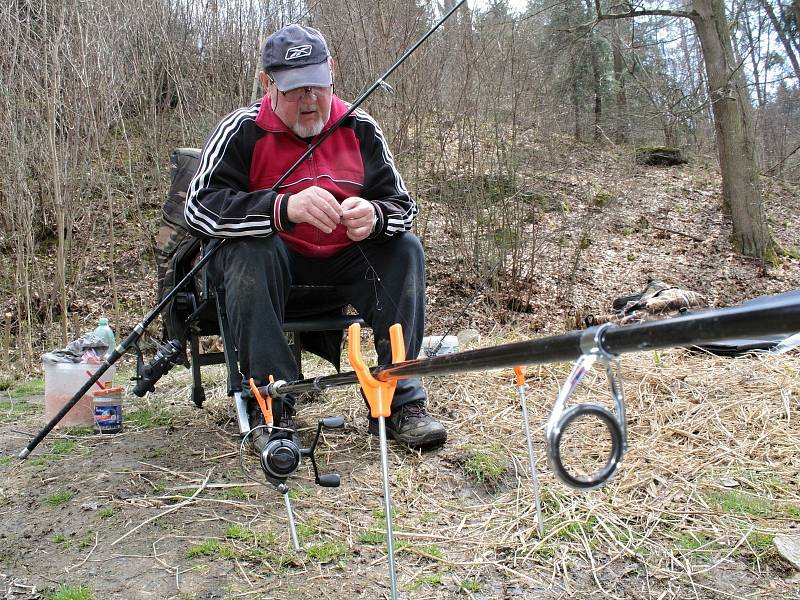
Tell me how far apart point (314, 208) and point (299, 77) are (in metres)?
0.52

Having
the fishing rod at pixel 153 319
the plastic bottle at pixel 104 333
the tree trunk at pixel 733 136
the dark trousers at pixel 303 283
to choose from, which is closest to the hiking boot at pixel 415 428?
the dark trousers at pixel 303 283

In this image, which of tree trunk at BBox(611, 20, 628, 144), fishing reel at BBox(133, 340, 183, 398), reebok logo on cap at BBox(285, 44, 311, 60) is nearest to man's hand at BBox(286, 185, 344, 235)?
reebok logo on cap at BBox(285, 44, 311, 60)

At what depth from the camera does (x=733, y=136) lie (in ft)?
30.9

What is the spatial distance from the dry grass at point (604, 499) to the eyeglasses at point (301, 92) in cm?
133

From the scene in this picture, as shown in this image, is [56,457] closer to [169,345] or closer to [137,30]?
[169,345]

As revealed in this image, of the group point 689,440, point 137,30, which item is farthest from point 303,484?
point 137,30

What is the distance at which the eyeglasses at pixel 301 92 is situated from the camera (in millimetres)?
2654

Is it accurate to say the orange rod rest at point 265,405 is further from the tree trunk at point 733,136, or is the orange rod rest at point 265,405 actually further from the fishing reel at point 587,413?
the tree trunk at point 733,136

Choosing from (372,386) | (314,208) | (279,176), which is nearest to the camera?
(372,386)

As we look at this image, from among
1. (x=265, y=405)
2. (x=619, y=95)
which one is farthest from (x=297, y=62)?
(x=619, y=95)

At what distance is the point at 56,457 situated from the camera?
2.89m

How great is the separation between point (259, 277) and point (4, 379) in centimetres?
386

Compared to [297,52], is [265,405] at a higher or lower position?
lower

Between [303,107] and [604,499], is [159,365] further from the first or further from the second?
[604,499]
